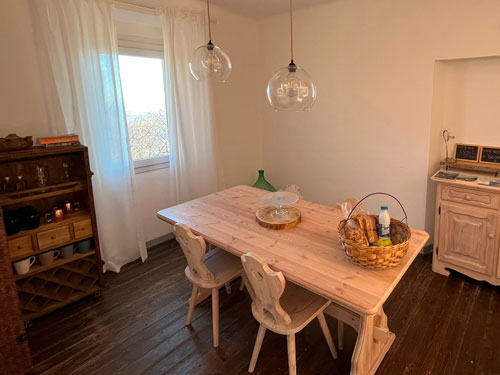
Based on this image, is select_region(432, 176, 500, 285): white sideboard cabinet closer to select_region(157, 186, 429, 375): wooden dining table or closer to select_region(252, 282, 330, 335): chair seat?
select_region(157, 186, 429, 375): wooden dining table

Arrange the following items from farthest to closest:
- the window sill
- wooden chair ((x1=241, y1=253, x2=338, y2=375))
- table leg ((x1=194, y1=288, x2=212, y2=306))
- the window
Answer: the window sill
the window
table leg ((x1=194, y1=288, x2=212, y2=306))
wooden chair ((x1=241, y1=253, x2=338, y2=375))

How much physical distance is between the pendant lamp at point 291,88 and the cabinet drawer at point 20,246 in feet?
6.42

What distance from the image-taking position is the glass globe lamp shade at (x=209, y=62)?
209cm

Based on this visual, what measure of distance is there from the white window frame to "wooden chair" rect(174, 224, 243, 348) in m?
1.40

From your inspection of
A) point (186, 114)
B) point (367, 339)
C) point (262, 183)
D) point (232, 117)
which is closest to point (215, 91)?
point (232, 117)

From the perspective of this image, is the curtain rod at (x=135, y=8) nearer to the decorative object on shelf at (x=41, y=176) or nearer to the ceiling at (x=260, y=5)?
the ceiling at (x=260, y=5)

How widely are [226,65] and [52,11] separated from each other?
146 cm

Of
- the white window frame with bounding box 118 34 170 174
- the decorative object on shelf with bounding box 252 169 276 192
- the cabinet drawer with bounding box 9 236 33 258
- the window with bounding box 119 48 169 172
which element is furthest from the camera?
the decorative object on shelf with bounding box 252 169 276 192

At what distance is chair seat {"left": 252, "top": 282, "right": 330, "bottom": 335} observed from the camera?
5.49 feet

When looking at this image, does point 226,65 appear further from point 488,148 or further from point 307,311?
point 488,148

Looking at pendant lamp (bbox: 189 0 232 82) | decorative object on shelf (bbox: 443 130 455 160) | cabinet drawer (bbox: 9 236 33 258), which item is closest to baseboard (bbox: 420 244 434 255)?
decorative object on shelf (bbox: 443 130 455 160)

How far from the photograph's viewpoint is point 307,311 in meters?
1.75

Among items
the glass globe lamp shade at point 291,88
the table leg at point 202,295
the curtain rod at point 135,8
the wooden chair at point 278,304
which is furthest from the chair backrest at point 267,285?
the curtain rod at point 135,8

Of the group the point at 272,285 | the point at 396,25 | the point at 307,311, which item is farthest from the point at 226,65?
the point at 396,25
